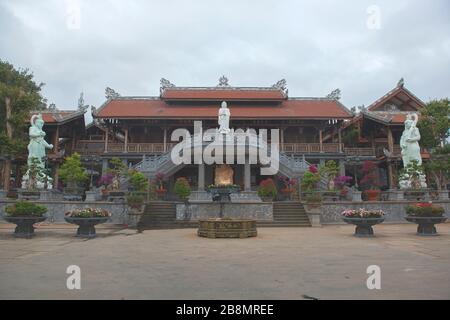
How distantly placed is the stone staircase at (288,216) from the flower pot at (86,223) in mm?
8071

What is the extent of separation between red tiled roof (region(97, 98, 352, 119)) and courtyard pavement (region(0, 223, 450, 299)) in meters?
19.2

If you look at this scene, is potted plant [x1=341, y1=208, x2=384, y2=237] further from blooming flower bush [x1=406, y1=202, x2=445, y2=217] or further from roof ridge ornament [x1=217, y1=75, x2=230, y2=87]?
roof ridge ornament [x1=217, y1=75, x2=230, y2=87]

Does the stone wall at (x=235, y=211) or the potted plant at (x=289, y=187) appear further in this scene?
the potted plant at (x=289, y=187)

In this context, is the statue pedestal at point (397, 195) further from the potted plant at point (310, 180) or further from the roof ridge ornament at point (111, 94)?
the roof ridge ornament at point (111, 94)

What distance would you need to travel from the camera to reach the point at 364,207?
18844mm

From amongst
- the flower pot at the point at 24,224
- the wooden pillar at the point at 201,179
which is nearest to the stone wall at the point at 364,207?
the wooden pillar at the point at 201,179

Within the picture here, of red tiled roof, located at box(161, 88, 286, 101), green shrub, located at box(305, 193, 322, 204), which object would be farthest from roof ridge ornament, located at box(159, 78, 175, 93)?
green shrub, located at box(305, 193, 322, 204)

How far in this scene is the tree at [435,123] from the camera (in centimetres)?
2233

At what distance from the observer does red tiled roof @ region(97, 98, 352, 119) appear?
28.2 metres

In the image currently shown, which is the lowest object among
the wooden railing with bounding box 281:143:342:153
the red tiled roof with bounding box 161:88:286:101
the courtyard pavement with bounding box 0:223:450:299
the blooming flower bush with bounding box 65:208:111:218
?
the courtyard pavement with bounding box 0:223:450:299

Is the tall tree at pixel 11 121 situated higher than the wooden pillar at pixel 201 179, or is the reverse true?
the tall tree at pixel 11 121

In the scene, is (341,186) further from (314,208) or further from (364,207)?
(314,208)

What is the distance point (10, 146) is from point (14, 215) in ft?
48.7
